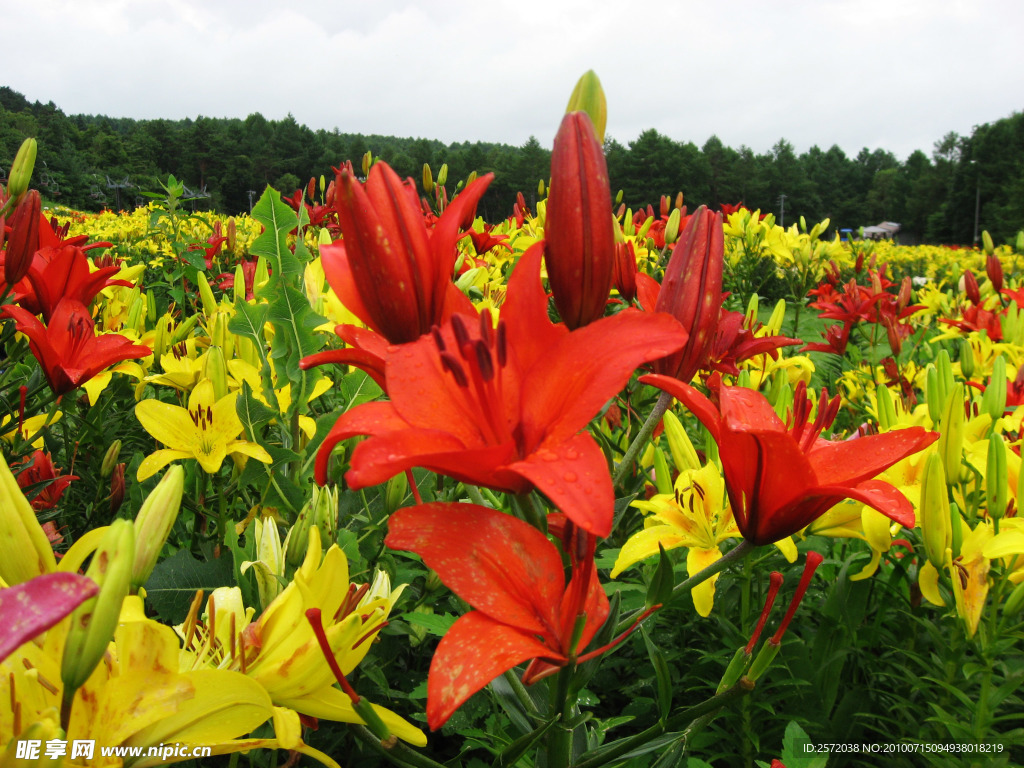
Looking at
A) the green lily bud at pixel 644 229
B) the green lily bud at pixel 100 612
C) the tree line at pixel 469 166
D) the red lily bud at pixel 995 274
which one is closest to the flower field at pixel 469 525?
the green lily bud at pixel 100 612

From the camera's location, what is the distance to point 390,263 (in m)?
0.61

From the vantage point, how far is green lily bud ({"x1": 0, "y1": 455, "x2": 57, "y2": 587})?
55cm

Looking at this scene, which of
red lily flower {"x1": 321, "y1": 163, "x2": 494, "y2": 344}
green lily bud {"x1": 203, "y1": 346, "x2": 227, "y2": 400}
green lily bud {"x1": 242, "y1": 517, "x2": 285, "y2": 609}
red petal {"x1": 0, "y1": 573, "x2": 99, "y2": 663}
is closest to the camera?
red petal {"x1": 0, "y1": 573, "x2": 99, "y2": 663}

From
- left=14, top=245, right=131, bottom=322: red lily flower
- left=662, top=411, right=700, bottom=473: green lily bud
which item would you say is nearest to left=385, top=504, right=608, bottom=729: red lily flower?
left=662, top=411, right=700, bottom=473: green lily bud

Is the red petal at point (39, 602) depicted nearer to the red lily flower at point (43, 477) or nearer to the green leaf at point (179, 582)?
the green leaf at point (179, 582)

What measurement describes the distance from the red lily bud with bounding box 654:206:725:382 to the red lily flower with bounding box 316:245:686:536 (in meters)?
0.16

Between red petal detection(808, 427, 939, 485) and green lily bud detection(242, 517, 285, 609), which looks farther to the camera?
green lily bud detection(242, 517, 285, 609)

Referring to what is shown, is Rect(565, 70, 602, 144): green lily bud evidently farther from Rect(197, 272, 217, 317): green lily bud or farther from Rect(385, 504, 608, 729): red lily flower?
Rect(197, 272, 217, 317): green lily bud

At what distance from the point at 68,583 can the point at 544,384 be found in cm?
38

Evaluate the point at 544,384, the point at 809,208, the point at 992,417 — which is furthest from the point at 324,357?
the point at 809,208

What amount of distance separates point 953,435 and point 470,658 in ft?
3.66

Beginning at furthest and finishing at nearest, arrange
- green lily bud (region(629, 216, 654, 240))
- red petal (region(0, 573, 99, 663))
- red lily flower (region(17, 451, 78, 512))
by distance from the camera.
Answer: green lily bud (region(629, 216, 654, 240)) < red lily flower (region(17, 451, 78, 512)) < red petal (region(0, 573, 99, 663))

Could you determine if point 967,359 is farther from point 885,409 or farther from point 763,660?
point 763,660

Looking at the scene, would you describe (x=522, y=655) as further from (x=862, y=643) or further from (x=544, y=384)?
(x=862, y=643)
